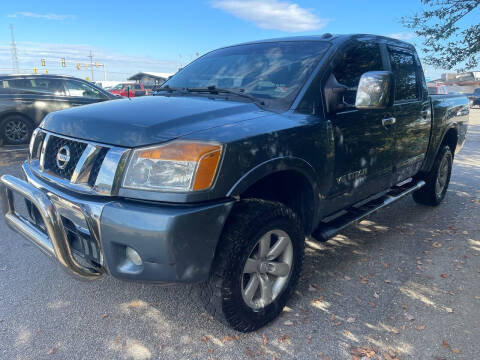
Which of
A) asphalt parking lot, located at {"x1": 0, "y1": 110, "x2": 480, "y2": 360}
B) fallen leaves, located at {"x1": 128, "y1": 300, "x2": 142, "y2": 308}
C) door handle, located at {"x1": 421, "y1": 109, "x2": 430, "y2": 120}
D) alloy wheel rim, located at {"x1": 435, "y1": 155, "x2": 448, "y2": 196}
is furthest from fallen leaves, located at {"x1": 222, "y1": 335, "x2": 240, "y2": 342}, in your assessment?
alloy wheel rim, located at {"x1": 435, "y1": 155, "x2": 448, "y2": 196}

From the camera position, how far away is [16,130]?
848cm

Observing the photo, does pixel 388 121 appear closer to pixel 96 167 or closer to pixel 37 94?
pixel 96 167

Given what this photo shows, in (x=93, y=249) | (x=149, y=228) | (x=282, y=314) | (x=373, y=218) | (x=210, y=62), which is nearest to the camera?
(x=149, y=228)

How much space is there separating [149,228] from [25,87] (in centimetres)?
831

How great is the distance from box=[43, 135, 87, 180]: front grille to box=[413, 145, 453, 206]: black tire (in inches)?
167

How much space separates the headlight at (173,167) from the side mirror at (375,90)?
4.33ft

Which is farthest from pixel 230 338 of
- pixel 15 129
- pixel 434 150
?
pixel 15 129

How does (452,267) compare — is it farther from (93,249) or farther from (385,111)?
(93,249)

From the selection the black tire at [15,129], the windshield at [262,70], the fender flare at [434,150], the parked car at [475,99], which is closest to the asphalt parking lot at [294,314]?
the fender flare at [434,150]

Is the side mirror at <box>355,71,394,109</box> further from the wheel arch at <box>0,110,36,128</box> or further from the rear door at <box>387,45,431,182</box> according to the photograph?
the wheel arch at <box>0,110,36,128</box>

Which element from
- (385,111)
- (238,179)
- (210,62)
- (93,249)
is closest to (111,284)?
(93,249)

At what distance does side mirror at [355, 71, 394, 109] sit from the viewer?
2699 mm

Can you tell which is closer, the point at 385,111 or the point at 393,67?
the point at 385,111

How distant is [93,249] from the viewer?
6.97ft
